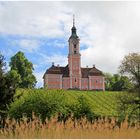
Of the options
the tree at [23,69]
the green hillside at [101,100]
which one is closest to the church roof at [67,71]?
the tree at [23,69]

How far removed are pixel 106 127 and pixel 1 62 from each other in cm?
1610

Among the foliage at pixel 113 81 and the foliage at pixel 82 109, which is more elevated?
the foliage at pixel 113 81

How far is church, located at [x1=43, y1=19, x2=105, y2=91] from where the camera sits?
99.1 m

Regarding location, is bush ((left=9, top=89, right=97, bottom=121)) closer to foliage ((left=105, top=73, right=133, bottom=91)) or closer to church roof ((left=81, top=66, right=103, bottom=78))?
foliage ((left=105, top=73, right=133, bottom=91))

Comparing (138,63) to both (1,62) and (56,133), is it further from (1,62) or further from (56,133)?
(56,133)

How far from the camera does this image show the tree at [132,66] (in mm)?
37344

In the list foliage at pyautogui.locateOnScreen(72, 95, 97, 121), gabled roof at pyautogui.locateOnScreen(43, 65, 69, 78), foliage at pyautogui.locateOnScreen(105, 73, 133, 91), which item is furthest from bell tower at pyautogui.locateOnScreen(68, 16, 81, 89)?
foliage at pyautogui.locateOnScreen(72, 95, 97, 121)

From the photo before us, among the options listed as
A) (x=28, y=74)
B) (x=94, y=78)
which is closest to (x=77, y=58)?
(x=94, y=78)

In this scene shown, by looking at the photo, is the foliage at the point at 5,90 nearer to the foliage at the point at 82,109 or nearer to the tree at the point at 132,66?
the foliage at the point at 82,109

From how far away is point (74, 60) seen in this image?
104 m

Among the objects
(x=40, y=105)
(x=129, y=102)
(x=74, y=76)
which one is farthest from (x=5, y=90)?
(x=74, y=76)

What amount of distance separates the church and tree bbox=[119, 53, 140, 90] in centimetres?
5938

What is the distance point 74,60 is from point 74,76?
5.24m

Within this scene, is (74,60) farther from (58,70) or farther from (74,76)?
(74,76)
